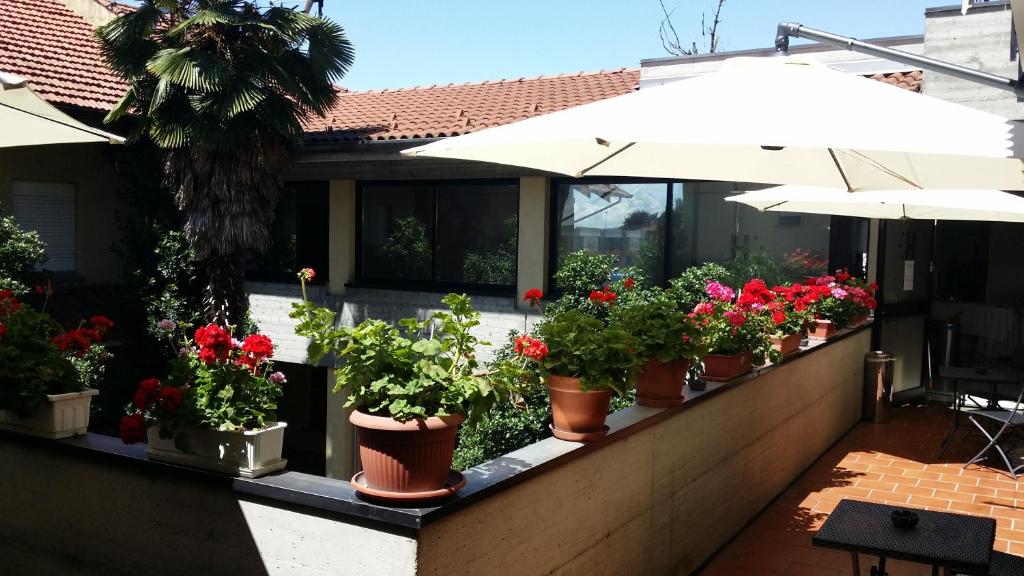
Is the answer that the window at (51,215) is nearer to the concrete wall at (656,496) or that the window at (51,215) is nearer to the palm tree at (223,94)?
the palm tree at (223,94)

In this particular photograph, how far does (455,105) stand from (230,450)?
1167cm

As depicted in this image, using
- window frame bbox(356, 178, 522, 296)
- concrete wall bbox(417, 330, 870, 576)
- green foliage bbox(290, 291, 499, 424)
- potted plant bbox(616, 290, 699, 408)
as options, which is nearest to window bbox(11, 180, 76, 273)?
window frame bbox(356, 178, 522, 296)

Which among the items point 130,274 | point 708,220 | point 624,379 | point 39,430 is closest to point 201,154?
point 130,274

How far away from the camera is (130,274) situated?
42.7ft

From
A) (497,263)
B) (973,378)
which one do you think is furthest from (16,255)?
(973,378)

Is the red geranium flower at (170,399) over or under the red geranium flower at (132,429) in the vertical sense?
over

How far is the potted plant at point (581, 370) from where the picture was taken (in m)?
3.71

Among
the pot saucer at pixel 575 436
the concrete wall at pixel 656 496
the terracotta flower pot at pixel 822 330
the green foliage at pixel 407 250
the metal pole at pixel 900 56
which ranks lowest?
the concrete wall at pixel 656 496

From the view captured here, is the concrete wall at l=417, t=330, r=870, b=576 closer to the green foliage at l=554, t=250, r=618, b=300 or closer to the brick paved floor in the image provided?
the brick paved floor

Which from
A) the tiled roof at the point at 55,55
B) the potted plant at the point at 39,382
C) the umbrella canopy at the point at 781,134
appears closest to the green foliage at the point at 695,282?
the umbrella canopy at the point at 781,134

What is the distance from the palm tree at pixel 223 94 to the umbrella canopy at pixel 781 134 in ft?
24.1

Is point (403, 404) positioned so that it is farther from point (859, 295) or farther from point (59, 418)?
point (859, 295)

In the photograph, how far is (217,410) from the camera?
332 centimetres

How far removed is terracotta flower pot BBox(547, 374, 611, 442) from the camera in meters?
3.70
